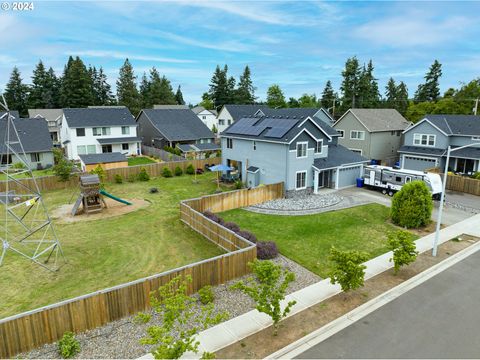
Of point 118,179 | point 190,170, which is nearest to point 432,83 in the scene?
point 190,170

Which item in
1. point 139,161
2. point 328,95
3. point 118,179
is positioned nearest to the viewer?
point 118,179

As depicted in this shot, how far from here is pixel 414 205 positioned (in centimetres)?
2180

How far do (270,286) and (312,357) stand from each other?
2522mm

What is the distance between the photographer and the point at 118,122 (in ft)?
163

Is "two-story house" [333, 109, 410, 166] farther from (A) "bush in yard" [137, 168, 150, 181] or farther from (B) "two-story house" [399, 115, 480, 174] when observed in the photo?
(A) "bush in yard" [137, 168, 150, 181]

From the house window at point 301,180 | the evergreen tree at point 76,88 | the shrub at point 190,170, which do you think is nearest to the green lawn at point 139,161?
the shrub at point 190,170

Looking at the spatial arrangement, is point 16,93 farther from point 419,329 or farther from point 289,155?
point 419,329

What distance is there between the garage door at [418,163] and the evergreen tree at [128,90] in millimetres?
64176

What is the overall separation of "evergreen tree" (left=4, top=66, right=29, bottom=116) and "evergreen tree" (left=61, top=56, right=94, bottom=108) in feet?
33.8

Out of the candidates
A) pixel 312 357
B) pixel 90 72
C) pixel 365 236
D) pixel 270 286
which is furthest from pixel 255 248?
pixel 90 72

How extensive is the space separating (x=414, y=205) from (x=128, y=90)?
75672 millimetres

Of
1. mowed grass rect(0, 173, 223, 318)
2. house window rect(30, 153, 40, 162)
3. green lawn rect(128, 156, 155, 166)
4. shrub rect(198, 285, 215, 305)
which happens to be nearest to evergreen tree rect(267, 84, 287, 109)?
green lawn rect(128, 156, 155, 166)

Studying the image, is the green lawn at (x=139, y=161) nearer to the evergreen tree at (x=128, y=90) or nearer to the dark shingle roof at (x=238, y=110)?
the dark shingle roof at (x=238, y=110)

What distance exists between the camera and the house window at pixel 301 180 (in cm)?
2943
